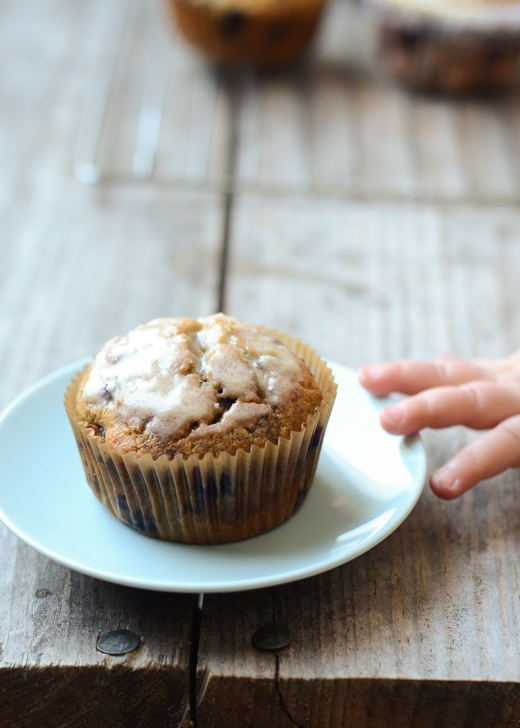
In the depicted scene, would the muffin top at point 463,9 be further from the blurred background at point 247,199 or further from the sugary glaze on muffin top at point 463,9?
the blurred background at point 247,199

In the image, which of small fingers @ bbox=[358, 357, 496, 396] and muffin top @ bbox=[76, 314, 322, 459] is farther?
small fingers @ bbox=[358, 357, 496, 396]

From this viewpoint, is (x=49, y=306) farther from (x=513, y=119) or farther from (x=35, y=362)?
(x=513, y=119)

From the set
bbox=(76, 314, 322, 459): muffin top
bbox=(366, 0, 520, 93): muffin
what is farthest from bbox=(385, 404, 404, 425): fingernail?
bbox=(366, 0, 520, 93): muffin

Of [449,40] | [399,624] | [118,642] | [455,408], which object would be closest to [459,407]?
[455,408]

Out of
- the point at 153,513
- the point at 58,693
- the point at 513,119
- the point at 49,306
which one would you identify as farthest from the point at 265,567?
the point at 513,119

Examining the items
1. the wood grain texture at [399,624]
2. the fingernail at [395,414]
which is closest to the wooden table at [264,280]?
the wood grain texture at [399,624]

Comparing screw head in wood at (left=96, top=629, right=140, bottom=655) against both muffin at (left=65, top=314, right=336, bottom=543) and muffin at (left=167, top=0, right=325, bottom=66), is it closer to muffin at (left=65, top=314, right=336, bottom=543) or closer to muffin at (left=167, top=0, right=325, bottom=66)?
muffin at (left=65, top=314, right=336, bottom=543)
